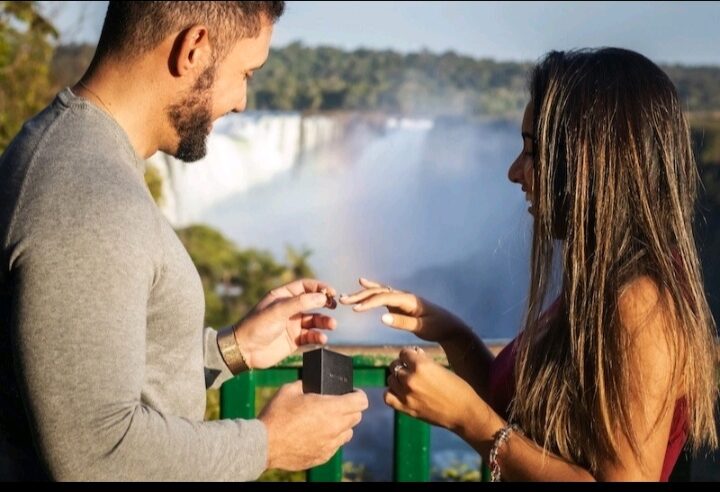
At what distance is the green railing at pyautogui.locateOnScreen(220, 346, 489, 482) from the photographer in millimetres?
3109

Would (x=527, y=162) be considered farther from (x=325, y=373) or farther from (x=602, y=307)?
(x=325, y=373)

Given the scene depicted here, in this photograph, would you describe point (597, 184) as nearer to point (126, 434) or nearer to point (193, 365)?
point (193, 365)

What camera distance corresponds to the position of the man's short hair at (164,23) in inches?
75.2

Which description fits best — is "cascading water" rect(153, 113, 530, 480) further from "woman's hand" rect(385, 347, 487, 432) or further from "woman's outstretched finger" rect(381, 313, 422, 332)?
"woman's hand" rect(385, 347, 487, 432)

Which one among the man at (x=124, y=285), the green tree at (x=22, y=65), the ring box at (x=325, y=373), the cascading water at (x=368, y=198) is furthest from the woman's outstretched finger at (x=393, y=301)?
the cascading water at (x=368, y=198)

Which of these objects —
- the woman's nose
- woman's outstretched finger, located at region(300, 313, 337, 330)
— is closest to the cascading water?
woman's outstretched finger, located at region(300, 313, 337, 330)

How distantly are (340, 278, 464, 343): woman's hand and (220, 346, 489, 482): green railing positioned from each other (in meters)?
0.58

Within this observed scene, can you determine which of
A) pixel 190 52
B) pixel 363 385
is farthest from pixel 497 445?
pixel 363 385

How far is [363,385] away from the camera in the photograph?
10.4 feet

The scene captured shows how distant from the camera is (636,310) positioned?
2.00 meters

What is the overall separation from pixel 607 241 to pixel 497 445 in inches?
17.5
